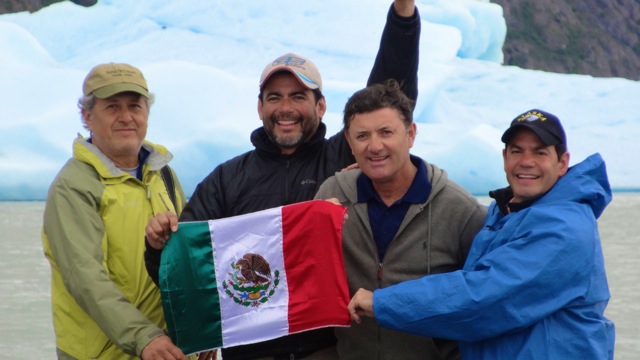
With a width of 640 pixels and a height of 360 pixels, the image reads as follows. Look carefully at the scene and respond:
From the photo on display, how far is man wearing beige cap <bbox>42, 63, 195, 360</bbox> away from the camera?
7.91 feet

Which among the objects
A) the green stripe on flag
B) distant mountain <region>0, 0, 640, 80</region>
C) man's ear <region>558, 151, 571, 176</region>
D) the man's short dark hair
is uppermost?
distant mountain <region>0, 0, 640, 80</region>

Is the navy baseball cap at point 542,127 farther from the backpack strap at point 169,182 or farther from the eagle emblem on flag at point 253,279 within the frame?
the backpack strap at point 169,182

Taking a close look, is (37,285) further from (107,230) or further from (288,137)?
(288,137)

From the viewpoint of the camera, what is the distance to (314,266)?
251 cm

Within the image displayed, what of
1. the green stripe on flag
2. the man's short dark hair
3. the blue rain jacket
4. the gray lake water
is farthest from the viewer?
the gray lake water

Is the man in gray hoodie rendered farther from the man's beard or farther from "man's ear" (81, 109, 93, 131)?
"man's ear" (81, 109, 93, 131)

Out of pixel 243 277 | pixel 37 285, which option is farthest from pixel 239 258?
pixel 37 285

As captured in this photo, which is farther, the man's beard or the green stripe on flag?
the man's beard

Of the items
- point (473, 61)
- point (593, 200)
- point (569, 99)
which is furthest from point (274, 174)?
point (473, 61)

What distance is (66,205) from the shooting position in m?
2.48

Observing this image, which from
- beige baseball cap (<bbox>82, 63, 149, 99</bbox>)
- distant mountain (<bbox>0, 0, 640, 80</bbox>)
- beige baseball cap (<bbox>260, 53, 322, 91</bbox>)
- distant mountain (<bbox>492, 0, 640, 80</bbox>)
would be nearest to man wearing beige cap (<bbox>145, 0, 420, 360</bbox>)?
beige baseball cap (<bbox>260, 53, 322, 91</bbox>)

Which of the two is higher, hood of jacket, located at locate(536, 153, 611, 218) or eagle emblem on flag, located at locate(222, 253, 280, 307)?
hood of jacket, located at locate(536, 153, 611, 218)

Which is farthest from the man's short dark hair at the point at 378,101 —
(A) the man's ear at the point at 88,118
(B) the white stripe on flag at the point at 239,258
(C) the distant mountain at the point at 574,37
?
(C) the distant mountain at the point at 574,37

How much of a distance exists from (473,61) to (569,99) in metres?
2.95
